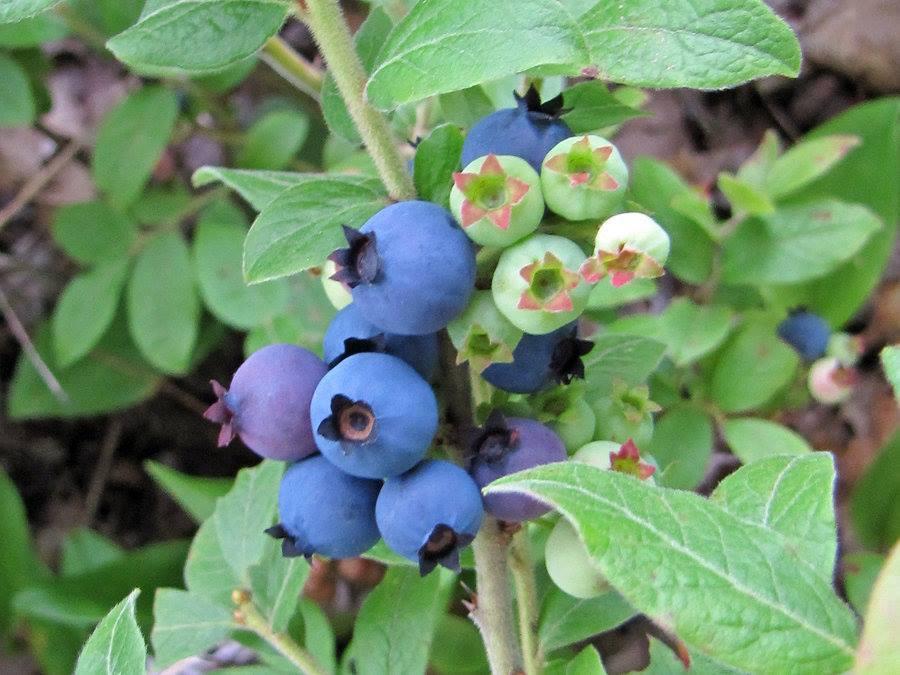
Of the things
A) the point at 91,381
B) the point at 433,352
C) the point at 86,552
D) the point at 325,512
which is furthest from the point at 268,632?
the point at 91,381

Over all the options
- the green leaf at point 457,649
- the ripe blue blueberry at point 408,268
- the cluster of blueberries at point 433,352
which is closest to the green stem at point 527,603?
the cluster of blueberries at point 433,352

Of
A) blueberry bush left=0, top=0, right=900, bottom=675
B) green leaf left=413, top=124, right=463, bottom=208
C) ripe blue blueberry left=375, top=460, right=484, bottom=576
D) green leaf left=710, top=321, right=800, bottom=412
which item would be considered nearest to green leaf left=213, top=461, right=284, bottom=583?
blueberry bush left=0, top=0, right=900, bottom=675

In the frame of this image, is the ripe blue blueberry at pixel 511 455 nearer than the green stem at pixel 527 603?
Yes

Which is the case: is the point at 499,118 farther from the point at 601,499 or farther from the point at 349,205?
the point at 601,499

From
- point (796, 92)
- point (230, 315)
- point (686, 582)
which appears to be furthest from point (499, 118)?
point (796, 92)

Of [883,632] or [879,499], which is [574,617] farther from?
[879,499]

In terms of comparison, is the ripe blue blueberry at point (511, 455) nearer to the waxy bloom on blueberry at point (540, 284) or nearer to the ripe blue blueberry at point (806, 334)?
the waxy bloom on blueberry at point (540, 284)
